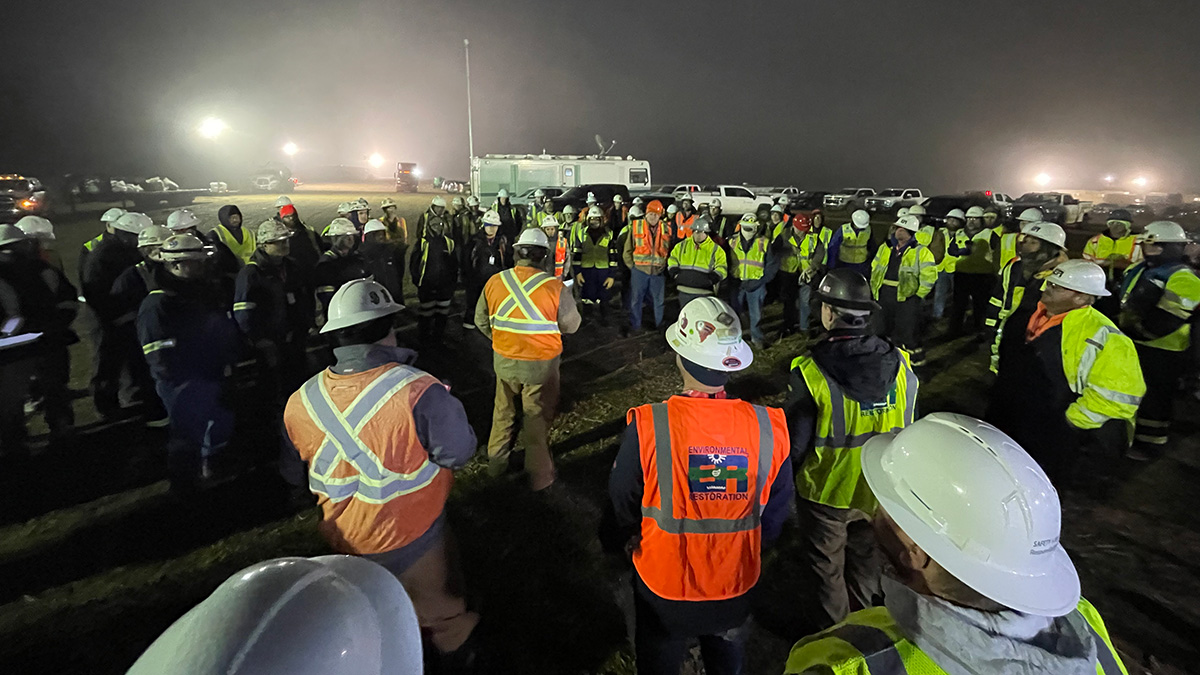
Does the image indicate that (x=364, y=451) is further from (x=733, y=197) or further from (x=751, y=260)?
(x=733, y=197)

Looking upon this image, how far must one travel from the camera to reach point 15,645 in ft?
10.0

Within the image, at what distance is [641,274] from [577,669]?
671cm

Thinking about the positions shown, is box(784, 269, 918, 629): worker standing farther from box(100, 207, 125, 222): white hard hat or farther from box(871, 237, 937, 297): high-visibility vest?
box(100, 207, 125, 222): white hard hat

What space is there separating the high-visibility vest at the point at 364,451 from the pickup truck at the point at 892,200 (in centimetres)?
2657

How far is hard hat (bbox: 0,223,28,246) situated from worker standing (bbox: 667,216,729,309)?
6.67 metres

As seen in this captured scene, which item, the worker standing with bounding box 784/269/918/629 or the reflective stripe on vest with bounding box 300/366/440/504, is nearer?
the reflective stripe on vest with bounding box 300/366/440/504

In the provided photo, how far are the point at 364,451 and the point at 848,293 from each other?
2.43 meters

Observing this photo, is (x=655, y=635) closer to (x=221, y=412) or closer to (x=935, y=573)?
(x=935, y=573)

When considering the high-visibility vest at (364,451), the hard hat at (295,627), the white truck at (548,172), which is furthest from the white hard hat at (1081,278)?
the white truck at (548,172)

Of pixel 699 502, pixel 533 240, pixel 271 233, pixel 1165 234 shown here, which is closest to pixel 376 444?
pixel 699 502

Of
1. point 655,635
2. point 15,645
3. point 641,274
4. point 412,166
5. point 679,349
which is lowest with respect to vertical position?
point 15,645

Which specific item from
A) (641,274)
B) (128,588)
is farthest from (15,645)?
(641,274)

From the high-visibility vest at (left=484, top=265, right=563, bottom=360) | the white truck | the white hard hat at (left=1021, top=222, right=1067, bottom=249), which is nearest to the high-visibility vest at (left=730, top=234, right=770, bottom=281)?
the white hard hat at (left=1021, top=222, right=1067, bottom=249)

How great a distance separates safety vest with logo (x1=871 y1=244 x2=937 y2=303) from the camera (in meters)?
6.78
